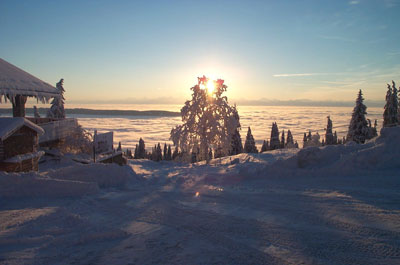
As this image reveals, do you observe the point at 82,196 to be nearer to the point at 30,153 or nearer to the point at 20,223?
the point at 20,223

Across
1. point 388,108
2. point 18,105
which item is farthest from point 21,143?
point 388,108

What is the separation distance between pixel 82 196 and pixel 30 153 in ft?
19.0

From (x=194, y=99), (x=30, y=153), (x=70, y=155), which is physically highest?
(x=194, y=99)

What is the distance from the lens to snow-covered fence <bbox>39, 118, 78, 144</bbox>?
50.0 ft

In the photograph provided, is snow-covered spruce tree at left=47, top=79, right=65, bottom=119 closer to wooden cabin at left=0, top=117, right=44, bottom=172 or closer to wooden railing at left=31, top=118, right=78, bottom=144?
wooden railing at left=31, top=118, right=78, bottom=144

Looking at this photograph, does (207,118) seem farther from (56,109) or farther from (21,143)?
(56,109)

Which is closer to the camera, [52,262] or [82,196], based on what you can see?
[52,262]

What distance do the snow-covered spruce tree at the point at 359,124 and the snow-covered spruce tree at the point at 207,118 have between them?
23314mm

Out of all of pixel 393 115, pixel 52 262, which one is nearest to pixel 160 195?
pixel 52 262

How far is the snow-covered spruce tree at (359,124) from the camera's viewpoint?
33.7m

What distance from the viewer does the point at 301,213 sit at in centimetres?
470

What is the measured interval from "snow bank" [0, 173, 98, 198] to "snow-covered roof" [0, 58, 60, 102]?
23.8 ft

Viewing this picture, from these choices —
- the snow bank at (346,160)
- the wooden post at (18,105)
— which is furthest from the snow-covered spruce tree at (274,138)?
the wooden post at (18,105)

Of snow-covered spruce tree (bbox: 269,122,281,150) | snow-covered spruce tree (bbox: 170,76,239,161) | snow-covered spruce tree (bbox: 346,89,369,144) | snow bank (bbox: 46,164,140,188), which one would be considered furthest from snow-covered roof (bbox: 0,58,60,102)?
snow-covered spruce tree (bbox: 269,122,281,150)
